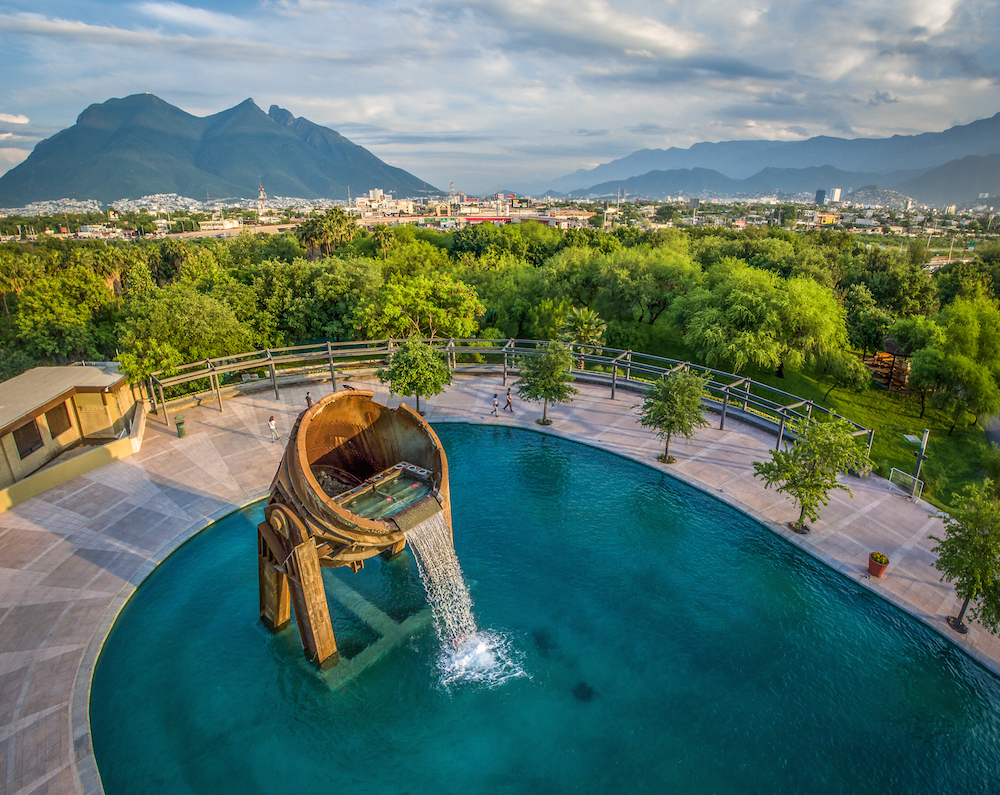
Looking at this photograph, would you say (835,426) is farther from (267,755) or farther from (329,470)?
(267,755)

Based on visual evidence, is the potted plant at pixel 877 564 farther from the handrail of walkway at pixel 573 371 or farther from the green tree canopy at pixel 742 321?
the green tree canopy at pixel 742 321

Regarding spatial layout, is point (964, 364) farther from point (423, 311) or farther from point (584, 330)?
point (423, 311)

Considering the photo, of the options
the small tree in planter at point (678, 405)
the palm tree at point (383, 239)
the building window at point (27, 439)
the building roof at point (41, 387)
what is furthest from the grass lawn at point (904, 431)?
the palm tree at point (383, 239)

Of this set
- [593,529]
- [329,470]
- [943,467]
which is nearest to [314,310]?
[329,470]

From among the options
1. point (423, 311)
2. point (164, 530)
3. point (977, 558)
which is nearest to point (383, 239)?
point (423, 311)

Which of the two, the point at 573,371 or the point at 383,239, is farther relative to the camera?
the point at 383,239

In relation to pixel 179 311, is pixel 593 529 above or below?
below
